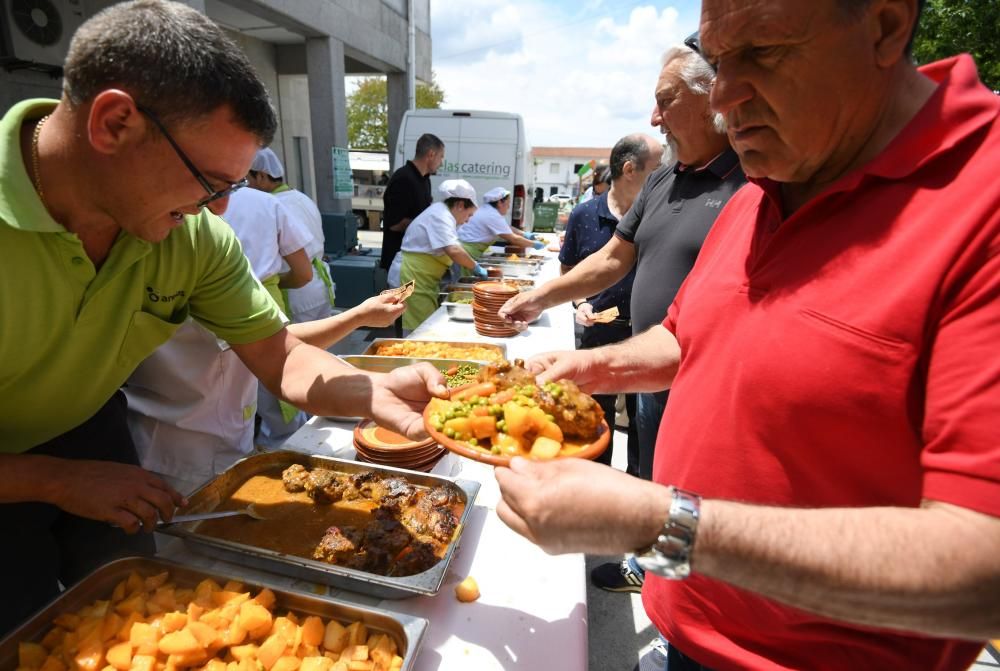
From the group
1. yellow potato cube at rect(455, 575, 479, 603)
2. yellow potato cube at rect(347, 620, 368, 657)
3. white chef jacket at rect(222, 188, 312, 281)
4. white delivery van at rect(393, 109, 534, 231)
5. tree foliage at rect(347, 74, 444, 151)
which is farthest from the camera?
tree foliage at rect(347, 74, 444, 151)

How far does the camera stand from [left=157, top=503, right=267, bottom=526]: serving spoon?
169cm

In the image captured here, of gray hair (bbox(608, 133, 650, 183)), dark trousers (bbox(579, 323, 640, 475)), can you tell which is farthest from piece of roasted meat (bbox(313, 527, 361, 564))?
gray hair (bbox(608, 133, 650, 183))

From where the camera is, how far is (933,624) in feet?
2.77

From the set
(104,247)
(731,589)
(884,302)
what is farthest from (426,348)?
(884,302)

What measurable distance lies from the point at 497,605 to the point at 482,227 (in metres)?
6.89

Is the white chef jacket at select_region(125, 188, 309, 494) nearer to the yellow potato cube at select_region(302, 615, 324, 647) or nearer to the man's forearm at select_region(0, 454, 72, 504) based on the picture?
the man's forearm at select_region(0, 454, 72, 504)

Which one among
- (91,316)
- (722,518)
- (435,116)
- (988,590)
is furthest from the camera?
(435,116)

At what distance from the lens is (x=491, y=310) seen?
14.8 ft

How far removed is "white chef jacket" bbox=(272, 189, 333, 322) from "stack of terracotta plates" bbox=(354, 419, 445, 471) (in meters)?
2.67

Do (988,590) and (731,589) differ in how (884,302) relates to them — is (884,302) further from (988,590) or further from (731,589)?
(731,589)

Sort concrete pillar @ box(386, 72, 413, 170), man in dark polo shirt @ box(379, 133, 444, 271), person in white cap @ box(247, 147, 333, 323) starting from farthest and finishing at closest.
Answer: concrete pillar @ box(386, 72, 413, 170), man in dark polo shirt @ box(379, 133, 444, 271), person in white cap @ box(247, 147, 333, 323)

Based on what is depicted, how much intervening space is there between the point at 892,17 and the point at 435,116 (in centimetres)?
1026

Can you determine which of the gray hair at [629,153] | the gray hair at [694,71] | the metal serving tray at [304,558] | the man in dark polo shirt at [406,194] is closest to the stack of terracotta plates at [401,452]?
the metal serving tray at [304,558]

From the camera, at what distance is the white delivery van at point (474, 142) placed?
10.3 metres
